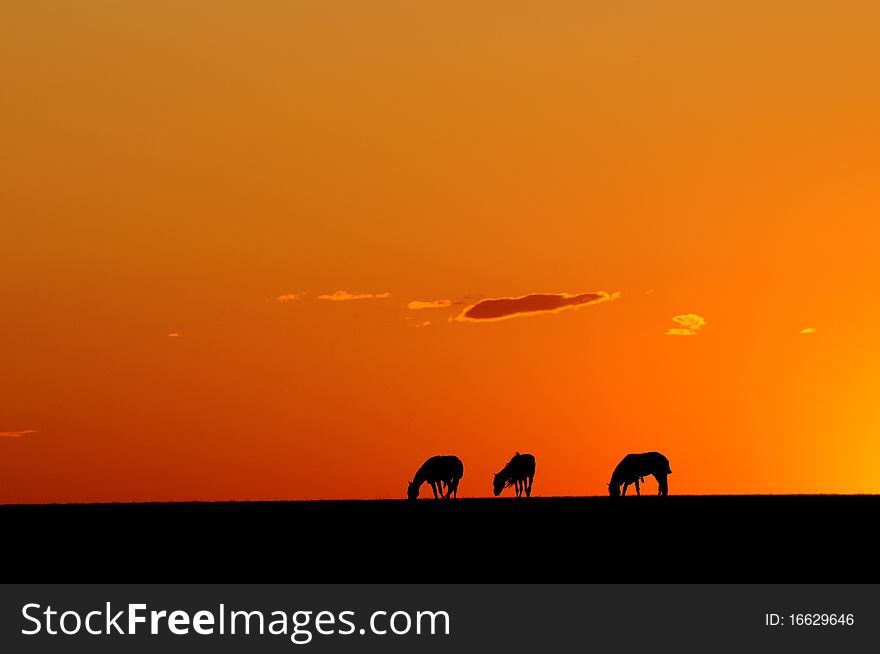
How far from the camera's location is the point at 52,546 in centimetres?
4850

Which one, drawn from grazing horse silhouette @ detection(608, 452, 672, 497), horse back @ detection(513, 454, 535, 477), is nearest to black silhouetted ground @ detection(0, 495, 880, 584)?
grazing horse silhouette @ detection(608, 452, 672, 497)

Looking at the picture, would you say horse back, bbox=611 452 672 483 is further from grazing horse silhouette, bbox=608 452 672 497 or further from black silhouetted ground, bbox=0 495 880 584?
black silhouetted ground, bbox=0 495 880 584

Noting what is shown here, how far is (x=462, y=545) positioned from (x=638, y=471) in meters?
27.3


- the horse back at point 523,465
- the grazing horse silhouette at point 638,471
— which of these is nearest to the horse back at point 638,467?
the grazing horse silhouette at point 638,471

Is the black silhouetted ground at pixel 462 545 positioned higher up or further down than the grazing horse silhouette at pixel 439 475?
further down

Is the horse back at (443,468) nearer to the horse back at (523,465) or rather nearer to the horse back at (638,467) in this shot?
the horse back at (523,465)

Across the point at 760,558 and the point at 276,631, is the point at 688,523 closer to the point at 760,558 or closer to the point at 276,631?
the point at 760,558

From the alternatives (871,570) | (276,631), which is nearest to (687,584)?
(871,570)

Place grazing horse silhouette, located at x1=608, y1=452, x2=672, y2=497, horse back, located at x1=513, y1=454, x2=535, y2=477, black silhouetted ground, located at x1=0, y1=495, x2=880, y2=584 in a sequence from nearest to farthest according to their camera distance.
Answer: black silhouetted ground, located at x1=0, y1=495, x2=880, y2=584, grazing horse silhouette, located at x1=608, y1=452, x2=672, y2=497, horse back, located at x1=513, y1=454, x2=535, y2=477

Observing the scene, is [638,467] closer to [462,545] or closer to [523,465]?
[523,465]

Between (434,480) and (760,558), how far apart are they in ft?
112

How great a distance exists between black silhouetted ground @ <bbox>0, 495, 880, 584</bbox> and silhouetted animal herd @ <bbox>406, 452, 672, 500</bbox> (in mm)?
7292

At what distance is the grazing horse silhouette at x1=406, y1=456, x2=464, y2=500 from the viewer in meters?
76.4

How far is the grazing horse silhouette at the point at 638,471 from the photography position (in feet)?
241
